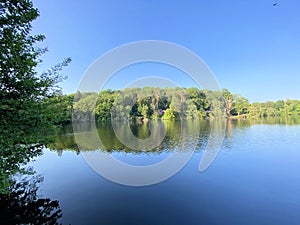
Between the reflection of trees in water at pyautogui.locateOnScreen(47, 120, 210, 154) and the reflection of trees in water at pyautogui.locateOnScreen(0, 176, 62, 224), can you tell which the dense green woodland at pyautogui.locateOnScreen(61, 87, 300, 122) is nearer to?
the reflection of trees in water at pyautogui.locateOnScreen(47, 120, 210, 154)

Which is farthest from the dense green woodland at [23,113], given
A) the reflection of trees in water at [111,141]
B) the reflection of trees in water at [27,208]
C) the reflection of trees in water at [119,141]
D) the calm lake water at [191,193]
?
the reflection of trees in water at [111,141]

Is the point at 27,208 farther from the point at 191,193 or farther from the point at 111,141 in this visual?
the point at 111,141

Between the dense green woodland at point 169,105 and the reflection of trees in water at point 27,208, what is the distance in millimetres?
25674

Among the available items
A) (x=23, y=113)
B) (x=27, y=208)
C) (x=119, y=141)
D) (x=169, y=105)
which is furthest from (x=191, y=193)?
(x=169, y=105)

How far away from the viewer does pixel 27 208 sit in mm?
6680

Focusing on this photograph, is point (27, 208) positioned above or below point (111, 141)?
below

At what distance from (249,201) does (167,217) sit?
3.83 m

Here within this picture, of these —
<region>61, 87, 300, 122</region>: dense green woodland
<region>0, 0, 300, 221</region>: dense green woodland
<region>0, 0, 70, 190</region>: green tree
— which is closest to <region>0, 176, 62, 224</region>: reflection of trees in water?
<region>0, 0, 300, 221</region>: dense green woodland

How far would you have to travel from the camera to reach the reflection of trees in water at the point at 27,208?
19.7 feet

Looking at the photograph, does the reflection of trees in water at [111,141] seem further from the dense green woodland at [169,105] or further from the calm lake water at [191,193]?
the dense green woodland at [169,105]

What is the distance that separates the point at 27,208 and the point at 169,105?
162 feet

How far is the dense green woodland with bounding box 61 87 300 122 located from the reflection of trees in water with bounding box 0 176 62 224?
2567 centimetres

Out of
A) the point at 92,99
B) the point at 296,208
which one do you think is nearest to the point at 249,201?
the point at 296,208

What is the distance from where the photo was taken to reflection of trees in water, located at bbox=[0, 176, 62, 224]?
19.7ft
